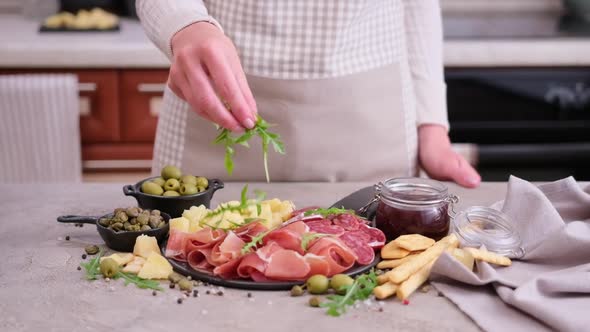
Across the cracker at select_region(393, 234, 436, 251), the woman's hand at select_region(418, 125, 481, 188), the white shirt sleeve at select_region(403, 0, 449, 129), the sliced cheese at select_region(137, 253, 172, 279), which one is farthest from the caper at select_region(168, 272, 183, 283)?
the white shirt sleeve at select_region(403, 0, 449, 129)

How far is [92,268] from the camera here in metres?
1.26

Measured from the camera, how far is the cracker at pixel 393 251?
1.28 metres

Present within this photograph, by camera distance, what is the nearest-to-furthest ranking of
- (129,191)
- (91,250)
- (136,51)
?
1. (91,250)
2. (129,191)
3. (136,51)

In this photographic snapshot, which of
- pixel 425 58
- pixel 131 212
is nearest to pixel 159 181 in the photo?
pixel 131 212

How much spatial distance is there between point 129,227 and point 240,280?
23cm

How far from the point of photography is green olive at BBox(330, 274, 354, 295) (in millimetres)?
1174

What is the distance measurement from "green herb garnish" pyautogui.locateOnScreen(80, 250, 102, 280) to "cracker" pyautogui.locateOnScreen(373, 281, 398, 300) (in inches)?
16.2

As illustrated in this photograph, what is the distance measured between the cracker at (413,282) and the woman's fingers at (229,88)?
0.34 metres

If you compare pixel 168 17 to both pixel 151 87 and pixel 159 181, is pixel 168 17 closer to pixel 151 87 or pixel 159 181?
pixel 159 181

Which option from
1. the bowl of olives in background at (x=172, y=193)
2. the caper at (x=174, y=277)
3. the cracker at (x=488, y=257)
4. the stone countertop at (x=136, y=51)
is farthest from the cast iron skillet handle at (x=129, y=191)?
the stone countertop at (x=136, y=51)

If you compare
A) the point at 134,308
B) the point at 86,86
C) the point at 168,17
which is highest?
the point at 168,17

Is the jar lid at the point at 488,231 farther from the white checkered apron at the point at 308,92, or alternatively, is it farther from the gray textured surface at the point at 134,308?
the white checkered apron at the point at 308,92

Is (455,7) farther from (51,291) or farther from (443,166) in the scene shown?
(51,291)

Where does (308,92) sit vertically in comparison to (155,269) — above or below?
above
